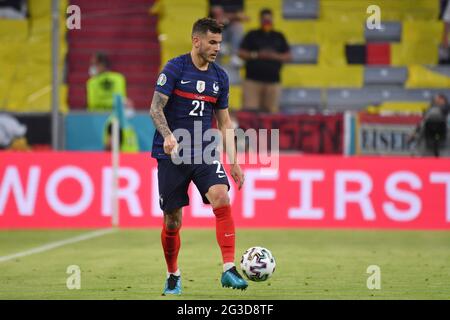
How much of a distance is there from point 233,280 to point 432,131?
1017 centimetres

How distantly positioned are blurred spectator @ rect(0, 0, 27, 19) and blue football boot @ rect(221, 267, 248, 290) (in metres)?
15.0

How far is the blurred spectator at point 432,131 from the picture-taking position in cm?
1788

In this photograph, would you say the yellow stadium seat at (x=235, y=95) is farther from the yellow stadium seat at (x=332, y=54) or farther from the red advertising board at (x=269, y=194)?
the red advertising board at (x=269, y=194)

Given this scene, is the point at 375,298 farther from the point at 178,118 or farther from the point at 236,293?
the point at 178,118

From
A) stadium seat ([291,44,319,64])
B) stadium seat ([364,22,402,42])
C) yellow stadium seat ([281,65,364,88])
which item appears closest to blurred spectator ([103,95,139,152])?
yellow stadium seat ([281,65,364,88])

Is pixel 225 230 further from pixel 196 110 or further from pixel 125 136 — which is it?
pixel 125 136

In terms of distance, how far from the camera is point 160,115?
8.61 m

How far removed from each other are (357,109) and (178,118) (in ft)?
42.2

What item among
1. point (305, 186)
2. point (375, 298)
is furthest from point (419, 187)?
point (375, 298)

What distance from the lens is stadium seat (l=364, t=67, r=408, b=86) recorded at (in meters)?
21.7

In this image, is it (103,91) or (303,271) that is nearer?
(303,271)

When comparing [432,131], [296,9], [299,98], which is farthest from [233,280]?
[296,9]

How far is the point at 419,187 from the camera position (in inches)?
656

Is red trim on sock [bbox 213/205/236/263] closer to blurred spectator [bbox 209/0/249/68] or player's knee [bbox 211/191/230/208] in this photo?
player's knee [bbox 211/191/230/208]
